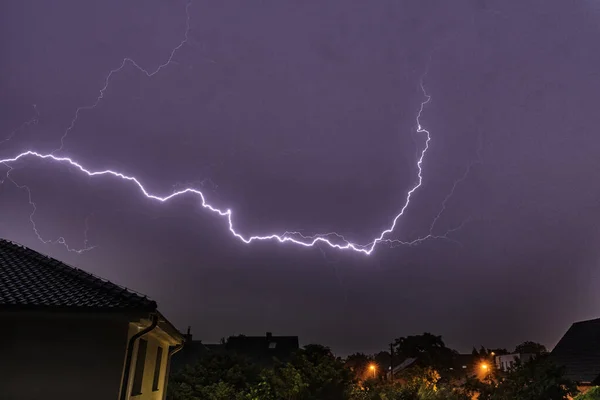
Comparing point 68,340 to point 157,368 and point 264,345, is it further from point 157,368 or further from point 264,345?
point 264,345

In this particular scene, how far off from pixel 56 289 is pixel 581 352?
23.0 meters

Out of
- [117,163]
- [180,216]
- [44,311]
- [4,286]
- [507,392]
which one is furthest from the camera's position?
[180,216]

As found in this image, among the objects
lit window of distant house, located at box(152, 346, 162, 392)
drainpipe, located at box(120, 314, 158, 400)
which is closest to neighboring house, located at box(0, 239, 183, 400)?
drainpipe, located at box(120, 314, 158, 400)

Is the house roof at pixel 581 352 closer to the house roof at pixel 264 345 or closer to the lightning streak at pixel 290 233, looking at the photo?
the lightning streak at pixel 290 233

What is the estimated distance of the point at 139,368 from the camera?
25.2 ft

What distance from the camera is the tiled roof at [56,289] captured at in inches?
224

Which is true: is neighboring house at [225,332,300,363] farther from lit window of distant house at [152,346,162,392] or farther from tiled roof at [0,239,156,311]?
tiled roof at [0,239,156,311]

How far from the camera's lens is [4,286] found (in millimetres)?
6184

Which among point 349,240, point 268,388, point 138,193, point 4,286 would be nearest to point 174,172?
point 138,193

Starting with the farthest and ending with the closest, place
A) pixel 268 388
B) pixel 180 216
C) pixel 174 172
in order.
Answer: pixel 180 216 → pixel 174 172 → pixel 268 388

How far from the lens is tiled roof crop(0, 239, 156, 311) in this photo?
5688 mm

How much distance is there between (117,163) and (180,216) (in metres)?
6.18

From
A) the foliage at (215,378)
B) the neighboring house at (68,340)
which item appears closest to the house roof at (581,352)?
the foliage at (215,378)

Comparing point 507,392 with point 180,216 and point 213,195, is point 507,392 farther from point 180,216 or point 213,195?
point 180,216
